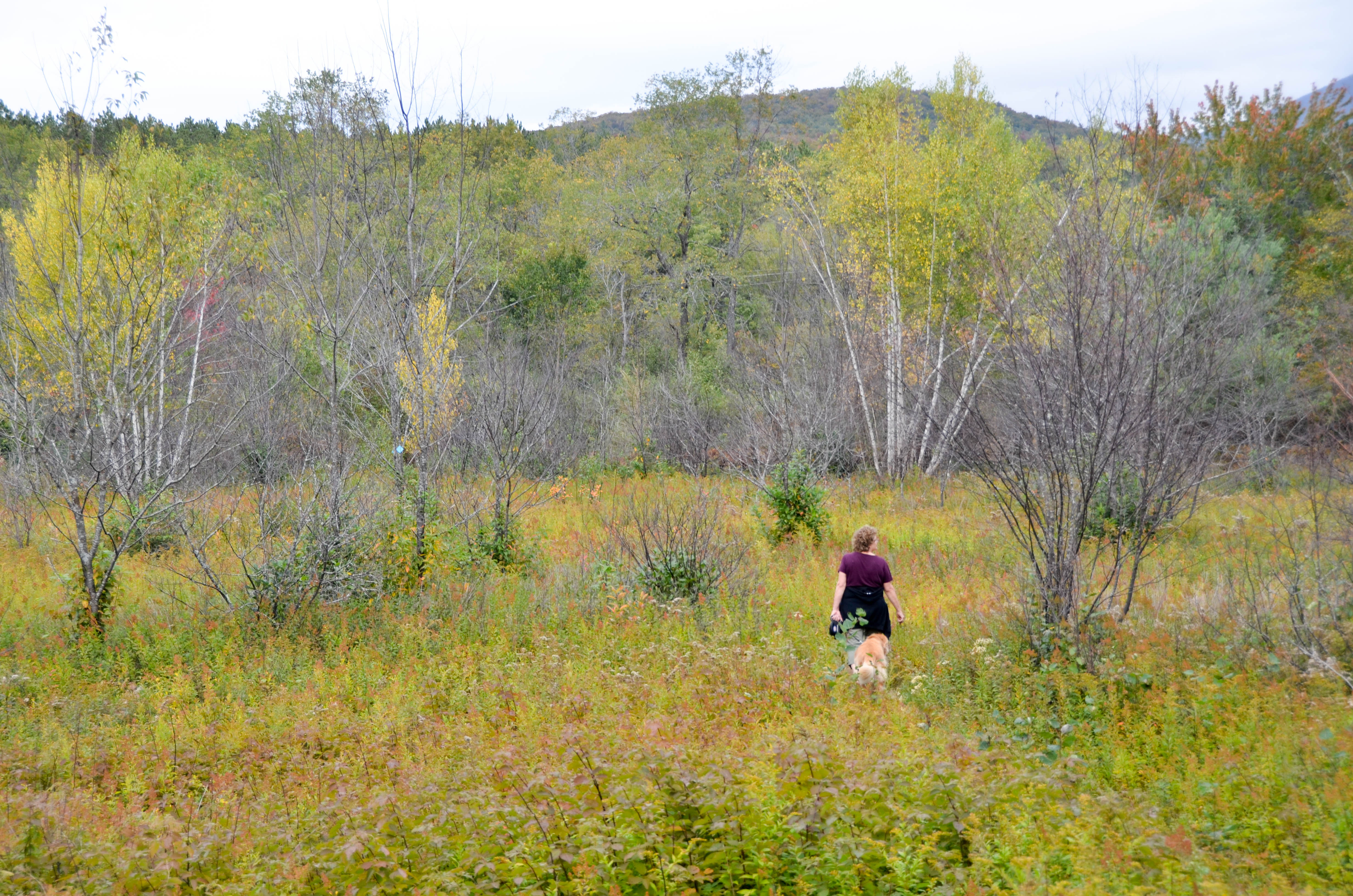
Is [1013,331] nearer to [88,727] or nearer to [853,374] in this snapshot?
[88,727]

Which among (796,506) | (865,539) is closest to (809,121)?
(796,506)

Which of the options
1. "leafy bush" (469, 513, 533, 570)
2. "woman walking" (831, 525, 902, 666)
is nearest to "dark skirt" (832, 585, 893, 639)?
"woman walking" (831, 525, 902, 666)

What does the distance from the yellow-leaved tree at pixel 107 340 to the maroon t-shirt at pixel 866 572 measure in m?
6.75

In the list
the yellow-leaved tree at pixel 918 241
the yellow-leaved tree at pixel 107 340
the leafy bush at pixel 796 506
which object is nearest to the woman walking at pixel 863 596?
the leafy bush at pixel 796 506

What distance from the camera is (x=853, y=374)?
57.8 ft

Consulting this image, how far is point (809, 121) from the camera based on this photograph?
2958 inches

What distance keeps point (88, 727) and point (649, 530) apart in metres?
5.57

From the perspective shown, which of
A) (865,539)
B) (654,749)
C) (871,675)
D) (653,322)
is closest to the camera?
(654,749)

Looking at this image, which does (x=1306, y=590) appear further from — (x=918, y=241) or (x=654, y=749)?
(x=918, y=241)

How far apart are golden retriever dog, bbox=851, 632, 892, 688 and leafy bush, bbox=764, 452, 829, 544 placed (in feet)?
16.6

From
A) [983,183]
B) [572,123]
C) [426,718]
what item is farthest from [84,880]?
[572,123]

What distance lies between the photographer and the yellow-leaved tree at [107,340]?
773 cm

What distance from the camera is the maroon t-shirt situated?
619 cm

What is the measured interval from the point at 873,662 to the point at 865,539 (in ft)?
3.27
